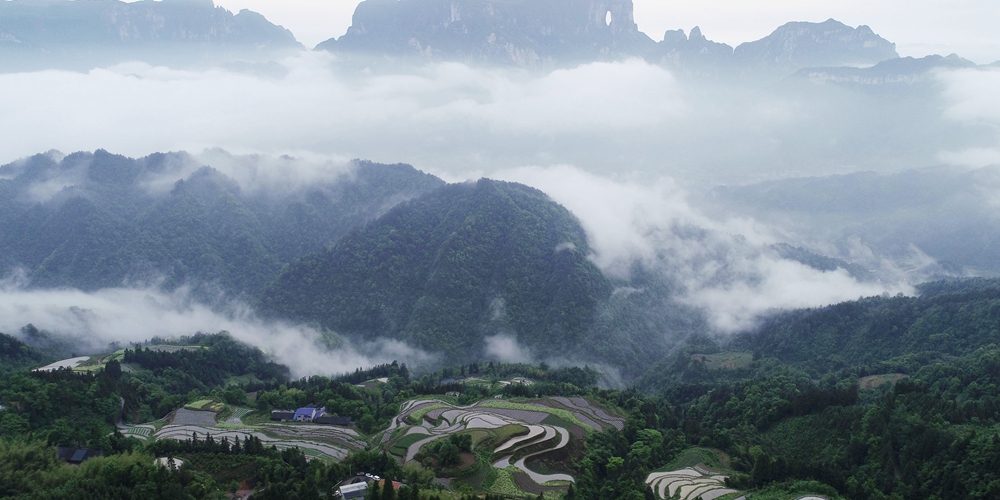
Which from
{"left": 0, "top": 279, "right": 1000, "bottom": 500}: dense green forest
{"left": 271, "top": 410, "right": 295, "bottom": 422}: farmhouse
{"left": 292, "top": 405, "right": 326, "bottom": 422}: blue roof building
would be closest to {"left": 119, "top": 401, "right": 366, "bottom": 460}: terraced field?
{"left": 292, "top": 405, "right": 326, "bottom": 422}: blue roof building

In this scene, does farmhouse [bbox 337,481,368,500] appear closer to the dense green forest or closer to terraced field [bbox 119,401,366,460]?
the dense green forest

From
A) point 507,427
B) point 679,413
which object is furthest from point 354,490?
point 679,413

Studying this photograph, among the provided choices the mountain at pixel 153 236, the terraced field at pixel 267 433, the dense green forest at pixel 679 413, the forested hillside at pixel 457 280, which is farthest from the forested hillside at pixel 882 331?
the mountain at pixel 153 236

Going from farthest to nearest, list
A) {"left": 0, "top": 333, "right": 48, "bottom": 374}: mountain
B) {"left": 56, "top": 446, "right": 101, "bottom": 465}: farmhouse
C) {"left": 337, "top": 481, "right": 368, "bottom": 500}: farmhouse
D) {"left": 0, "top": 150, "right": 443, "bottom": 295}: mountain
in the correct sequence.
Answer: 1. {"left": 0, "top": 150, "right": 443, "bottom": 295}: mountain
2. {"left": 0, "top": 333, "right": 48, "bottom": 374}: mountain
3. {"left": 56, "top": 446, "right": 101, "bottom": 465}: farmhouse
4. {"left": 337, "top": 481, "right": 368, "bottom": 500}: farmhouse

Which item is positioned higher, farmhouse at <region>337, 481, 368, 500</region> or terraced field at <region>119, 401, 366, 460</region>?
farmhouse at <region>337, 481, 368, 500</region>

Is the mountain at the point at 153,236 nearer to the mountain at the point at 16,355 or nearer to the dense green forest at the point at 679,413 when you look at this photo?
the dense green forest at the point at 679,413

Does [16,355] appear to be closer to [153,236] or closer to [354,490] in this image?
[354,490]
